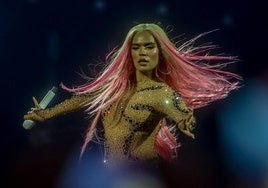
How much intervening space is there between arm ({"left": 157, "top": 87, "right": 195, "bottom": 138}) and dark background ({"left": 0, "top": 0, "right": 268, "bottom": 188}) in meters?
0.26

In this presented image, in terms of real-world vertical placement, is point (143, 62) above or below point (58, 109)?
above

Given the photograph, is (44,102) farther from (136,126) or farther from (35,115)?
(136,126)

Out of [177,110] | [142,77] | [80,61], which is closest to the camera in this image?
[177,110]

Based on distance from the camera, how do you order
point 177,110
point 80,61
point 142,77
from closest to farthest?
point 177,110
point 142,77
point 80,61

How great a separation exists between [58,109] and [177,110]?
15.8 inches

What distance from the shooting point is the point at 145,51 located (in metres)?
1.64

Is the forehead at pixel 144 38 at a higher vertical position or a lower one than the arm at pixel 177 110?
higher

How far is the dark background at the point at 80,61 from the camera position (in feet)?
5.97

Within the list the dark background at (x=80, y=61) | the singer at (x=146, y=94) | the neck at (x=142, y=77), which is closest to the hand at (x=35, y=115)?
the singer at (x=146, y=94)

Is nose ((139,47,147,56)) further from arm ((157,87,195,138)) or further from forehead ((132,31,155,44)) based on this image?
arm ((157,87,195,138))

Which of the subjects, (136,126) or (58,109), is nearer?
(136,126)

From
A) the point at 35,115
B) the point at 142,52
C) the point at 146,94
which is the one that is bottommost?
the point at 35,115

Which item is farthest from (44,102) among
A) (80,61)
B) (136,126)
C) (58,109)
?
(136,126)

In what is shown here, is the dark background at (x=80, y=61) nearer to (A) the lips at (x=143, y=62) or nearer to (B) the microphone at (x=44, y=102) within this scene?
(B) the microphone at (x=44, y=102)
